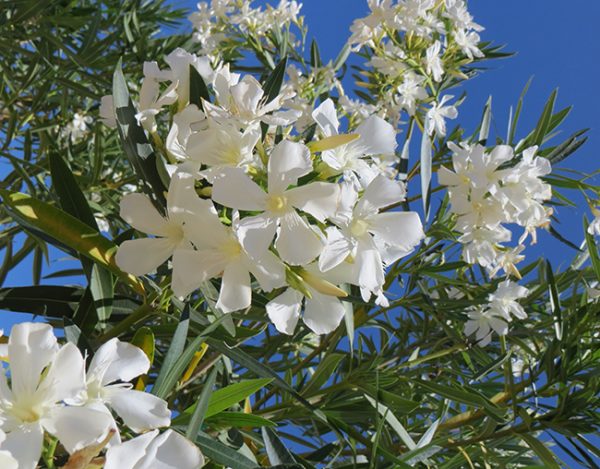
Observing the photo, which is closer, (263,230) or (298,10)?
(263,230)

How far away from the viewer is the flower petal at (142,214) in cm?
61

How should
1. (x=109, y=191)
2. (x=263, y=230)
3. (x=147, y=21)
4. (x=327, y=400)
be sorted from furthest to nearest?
1. (x=147, y=21)
2. (x=109, y=191)
3. (x=327, y=400)
4. (x=263, y=230)

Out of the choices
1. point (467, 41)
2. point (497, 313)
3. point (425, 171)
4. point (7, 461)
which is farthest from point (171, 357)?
point (467, 41)

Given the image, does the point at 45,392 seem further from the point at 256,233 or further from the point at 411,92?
the point at 411,92

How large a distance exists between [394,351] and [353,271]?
3.80 feet

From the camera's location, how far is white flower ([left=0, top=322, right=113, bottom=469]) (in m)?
0.44

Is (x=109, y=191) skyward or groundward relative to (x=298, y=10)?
groundward

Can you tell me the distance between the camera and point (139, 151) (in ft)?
2.08

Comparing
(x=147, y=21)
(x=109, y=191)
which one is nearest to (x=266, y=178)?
(x=109, y=191)

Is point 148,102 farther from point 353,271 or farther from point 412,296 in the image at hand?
point 412,296

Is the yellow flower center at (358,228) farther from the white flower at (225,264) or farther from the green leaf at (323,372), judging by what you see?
the green leaf at (323,372)

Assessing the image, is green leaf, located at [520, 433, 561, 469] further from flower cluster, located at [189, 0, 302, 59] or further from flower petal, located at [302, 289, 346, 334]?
flower cluster, located at [189, 0, 302, 59]

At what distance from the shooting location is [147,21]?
274 cm

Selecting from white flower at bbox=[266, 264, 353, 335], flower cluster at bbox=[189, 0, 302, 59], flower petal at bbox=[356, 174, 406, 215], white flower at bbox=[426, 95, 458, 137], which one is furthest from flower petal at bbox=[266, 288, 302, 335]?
flower cluster at bbox=[189, 0, 302, 59]
